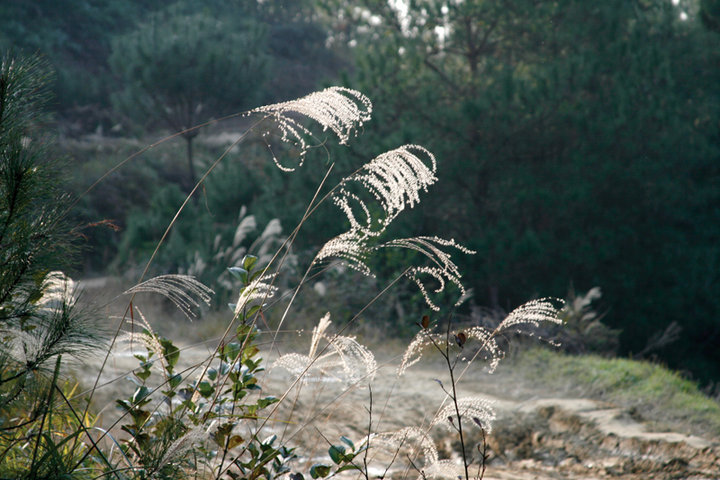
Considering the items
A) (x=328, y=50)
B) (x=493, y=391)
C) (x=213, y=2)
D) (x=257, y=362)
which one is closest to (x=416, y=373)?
(x=493, y=391)

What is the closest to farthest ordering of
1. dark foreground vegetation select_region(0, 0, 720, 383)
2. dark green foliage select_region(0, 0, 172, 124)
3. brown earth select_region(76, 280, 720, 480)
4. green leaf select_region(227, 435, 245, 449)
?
green leaf select_region(227, 435, 245, 449), brown earth select_region(76, 280, 720, 480), dark foreground vegetation select_region(0, 0, 720, 383), dark green foliage select_region(0, 0, 172, 124)

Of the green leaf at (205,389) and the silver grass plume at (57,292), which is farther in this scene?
the green leaf at (205,389)

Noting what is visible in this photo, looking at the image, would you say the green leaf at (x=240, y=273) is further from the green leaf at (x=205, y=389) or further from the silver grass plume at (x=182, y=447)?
the silver grass plume at (x=182, y=447)

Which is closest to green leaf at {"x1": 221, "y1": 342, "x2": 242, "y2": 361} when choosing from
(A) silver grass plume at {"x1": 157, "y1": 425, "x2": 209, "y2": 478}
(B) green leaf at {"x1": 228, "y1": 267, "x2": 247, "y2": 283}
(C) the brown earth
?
(B) green leaf at {"x1": 228, "y1": 267, "x2": 247, "y2": 283}

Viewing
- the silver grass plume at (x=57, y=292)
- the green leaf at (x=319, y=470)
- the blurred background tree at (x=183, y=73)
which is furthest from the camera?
the blurred background tree at (x=183, y=73)

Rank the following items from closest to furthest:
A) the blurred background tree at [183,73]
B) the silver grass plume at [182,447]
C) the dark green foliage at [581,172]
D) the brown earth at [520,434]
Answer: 1. the silver grass plume at [182,447]
2. the brown earth at [520,434]
3. the dark green foliage at [581,172]
4. the blurred background tree at [183,73]

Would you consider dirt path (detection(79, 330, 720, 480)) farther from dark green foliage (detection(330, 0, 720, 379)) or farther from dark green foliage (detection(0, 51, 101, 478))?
dark green foliage (detection(330, 0, 720, 379))

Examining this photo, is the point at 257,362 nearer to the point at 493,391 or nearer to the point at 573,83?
the point at 493,391

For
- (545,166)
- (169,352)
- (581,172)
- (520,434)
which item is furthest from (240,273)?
(581,172)

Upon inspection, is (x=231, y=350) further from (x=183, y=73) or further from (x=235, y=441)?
(x=183, y=73)

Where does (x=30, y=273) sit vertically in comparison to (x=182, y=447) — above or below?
above

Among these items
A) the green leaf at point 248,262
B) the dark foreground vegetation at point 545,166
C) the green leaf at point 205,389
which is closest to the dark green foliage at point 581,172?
the dark foreground vegetation at point 545,166

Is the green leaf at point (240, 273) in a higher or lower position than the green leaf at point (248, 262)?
lower

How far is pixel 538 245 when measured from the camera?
9.50m
